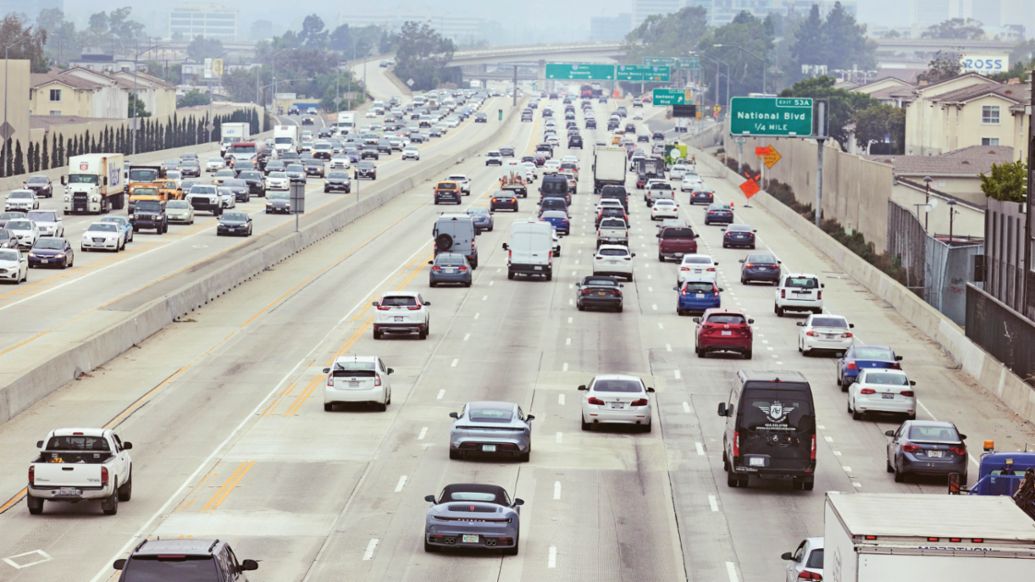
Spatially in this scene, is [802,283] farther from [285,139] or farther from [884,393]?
[285,139]

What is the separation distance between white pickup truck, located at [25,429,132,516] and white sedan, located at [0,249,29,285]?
3775 cm

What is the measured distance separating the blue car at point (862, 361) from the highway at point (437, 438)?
647mm

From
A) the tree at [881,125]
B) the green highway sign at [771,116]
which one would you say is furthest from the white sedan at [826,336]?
the tree at [881,125]

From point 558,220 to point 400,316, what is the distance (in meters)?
39.5

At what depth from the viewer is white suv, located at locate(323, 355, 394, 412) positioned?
144ft

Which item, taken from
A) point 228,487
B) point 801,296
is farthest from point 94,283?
point 228,487

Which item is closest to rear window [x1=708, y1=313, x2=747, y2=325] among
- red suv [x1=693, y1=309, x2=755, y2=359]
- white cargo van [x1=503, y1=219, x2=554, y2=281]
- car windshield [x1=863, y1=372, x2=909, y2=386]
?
red suv [x1=693, y1=309, x2=755, y2=359]

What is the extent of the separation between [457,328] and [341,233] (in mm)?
37183

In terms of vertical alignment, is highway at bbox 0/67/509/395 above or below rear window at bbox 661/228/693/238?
below

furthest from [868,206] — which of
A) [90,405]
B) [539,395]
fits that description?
[90,405]

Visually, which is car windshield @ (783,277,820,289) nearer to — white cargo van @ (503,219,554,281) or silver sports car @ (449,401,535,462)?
white cargo van @ (503,219,554,281)

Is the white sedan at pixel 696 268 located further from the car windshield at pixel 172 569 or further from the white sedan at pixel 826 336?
the car windshield at pixel 172 569

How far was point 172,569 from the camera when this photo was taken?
21.5 m

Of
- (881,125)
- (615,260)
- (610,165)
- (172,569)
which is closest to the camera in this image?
(172,569)
